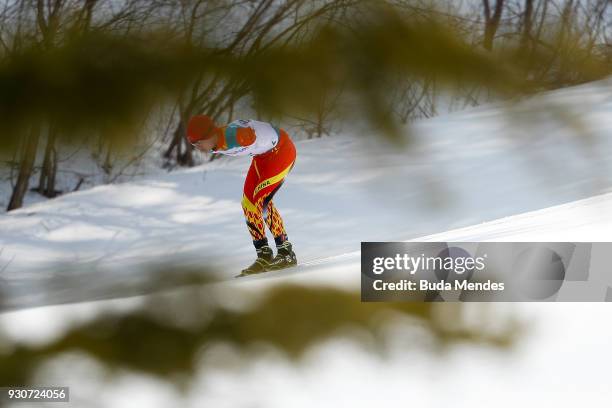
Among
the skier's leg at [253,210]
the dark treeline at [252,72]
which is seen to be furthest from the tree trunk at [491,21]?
the skier's leg at [253,210]

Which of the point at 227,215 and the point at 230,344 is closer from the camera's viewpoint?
the point at 230,344

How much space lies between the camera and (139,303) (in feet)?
0.66

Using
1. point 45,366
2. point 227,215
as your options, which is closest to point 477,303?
point 45,366

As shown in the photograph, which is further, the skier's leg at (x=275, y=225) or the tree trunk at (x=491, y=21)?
the skier's leg at (x=275, y=225)

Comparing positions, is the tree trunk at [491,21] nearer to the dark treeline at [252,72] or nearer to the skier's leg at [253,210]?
the dark treeline at [252,72]

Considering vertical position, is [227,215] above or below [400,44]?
below

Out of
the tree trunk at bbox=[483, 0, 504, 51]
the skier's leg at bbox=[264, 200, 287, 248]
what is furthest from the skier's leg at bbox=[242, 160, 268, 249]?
the tree trunk at bbox=[483, 0, 504, 51]

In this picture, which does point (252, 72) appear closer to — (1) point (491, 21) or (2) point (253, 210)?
(1) point (491, 21)

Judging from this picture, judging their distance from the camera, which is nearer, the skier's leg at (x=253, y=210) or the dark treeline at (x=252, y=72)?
the dark treeline at (x=252, y=72)

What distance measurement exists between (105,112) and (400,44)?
0.08 m

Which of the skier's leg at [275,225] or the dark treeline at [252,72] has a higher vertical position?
the dark treeline at [252,72]

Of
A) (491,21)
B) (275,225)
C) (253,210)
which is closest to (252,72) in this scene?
(491,21)

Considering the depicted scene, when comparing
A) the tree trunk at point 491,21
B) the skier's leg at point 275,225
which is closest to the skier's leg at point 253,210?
the skier's leg at point 275,225

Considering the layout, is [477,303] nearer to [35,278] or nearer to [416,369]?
[416,369]
